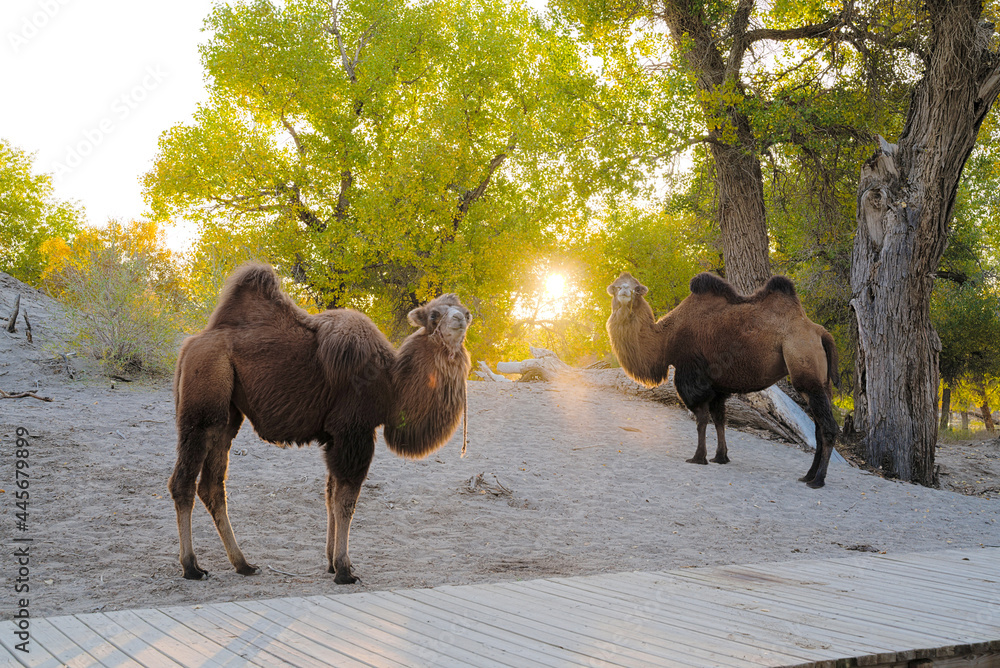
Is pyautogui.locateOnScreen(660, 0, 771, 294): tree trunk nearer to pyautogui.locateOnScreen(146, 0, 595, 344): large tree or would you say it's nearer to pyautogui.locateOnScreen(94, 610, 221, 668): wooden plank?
pyautogui.locateOnScreen(146, 0, 595, 344): large tree

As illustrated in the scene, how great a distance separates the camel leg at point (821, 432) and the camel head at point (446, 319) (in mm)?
6131

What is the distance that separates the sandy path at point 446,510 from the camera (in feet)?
17.2

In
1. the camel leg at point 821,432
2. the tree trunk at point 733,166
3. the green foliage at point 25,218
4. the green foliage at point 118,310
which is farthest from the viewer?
the green foliage at point 25,218

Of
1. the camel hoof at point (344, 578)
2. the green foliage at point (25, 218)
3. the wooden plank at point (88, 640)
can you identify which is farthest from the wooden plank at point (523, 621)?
the green foliage at point (25, 218)

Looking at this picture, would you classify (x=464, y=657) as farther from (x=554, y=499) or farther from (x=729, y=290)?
(x=729, y=290)

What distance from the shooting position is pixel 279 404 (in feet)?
16.1

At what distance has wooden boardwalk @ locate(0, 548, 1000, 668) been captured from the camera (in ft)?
10.4

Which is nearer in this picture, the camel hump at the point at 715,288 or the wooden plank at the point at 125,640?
the wooden plank at the point at 125,640

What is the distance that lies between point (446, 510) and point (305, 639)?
4.04 meters

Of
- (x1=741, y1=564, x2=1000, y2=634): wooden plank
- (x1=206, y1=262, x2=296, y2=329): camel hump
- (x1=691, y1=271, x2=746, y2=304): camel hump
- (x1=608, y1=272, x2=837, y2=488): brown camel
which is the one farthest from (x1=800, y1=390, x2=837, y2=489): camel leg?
(x1=206, y1=262, x2=296, y2=329): camel hump

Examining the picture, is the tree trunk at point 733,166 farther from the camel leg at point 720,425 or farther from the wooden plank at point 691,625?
the wooden plank at point 691,625

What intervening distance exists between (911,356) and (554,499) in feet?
24.9

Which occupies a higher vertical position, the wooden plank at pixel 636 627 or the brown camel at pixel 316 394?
the brown camel at pixel 316 394

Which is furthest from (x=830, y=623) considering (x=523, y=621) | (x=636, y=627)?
(x=523, y=621)
